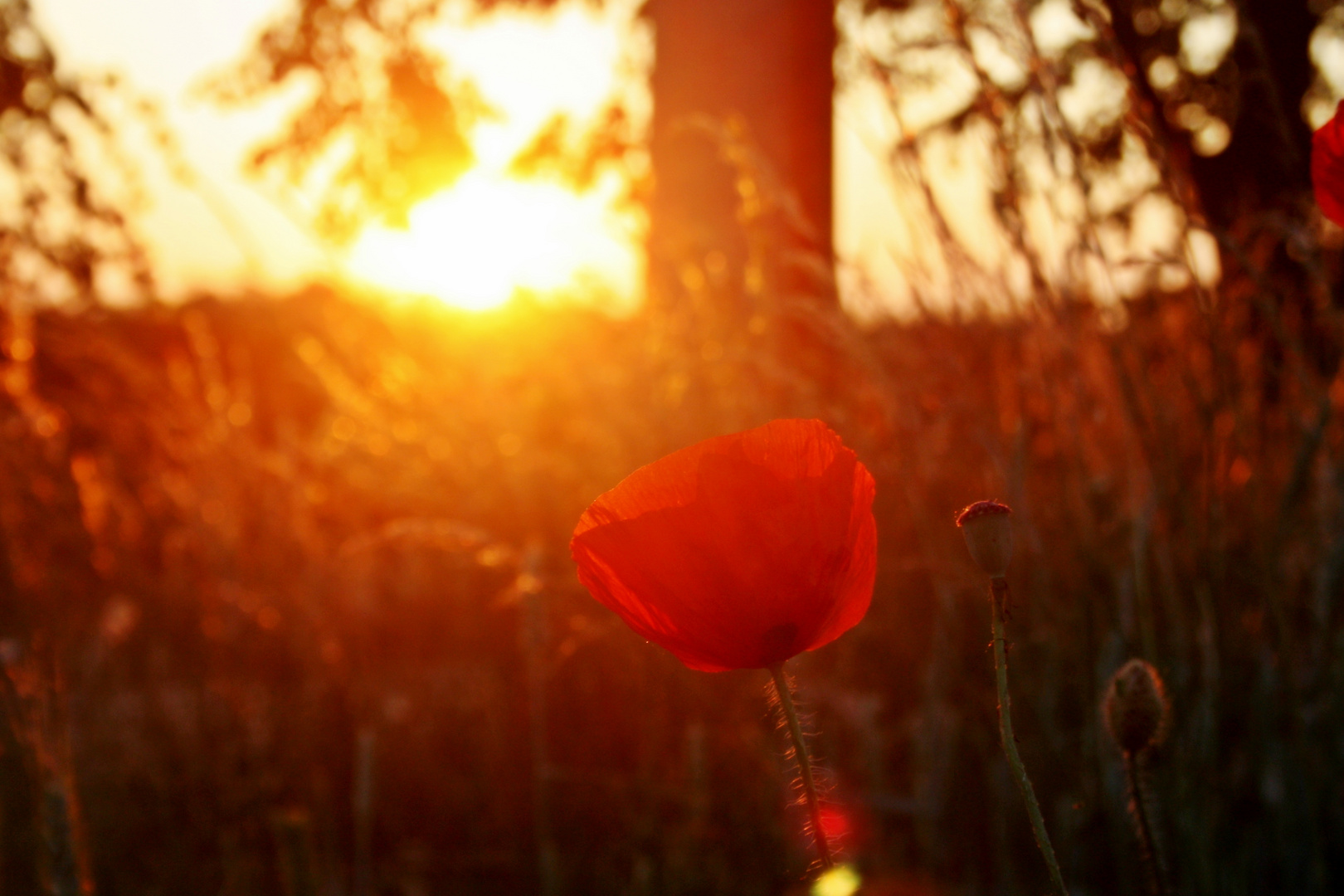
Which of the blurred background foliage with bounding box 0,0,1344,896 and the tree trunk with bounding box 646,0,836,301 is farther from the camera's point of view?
the tree trunk with bounding box 646,0,836,301

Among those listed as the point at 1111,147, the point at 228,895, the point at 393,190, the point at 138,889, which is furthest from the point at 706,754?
the point at 1111,147

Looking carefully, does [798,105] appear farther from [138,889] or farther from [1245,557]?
[138,889]

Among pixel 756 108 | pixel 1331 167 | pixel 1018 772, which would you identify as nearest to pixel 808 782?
pixel 1018 772

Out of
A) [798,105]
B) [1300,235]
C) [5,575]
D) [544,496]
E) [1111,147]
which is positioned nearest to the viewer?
[1300,235]

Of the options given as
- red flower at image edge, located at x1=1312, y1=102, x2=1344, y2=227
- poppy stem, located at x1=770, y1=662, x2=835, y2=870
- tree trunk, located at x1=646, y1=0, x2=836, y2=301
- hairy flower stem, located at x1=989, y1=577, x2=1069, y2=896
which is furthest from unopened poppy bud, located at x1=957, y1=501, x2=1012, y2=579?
tree trunk, located at x1=646, y1=0, x2=836, y2=301

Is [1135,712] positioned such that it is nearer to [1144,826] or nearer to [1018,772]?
[1144,826]

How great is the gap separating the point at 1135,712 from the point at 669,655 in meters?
0.99

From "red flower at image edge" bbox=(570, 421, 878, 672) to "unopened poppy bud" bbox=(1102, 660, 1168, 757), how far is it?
0.62 feet

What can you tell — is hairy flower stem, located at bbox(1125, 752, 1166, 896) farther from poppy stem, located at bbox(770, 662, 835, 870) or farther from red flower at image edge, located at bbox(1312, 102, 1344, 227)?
red flower at image edge, located at bbox(1312, 102, 1344, 227)

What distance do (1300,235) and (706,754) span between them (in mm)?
992

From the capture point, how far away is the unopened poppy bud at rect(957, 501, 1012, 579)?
0.47 m

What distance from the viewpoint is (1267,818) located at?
1296mm

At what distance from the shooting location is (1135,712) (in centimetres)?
61

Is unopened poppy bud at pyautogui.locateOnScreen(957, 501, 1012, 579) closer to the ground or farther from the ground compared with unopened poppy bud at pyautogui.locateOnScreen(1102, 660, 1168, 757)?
farther from the ground
